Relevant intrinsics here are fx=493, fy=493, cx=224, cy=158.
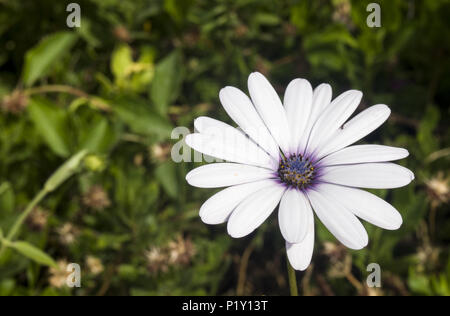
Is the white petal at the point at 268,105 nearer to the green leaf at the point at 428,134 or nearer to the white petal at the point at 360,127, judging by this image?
the white petal at the point at 360,127

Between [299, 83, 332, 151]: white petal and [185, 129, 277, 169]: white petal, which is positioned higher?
[299, 83, 332, 151]: white petal

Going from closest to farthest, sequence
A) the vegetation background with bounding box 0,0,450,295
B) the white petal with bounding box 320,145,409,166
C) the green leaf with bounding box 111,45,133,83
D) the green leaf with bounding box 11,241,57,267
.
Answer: the white petal with bounding box 320,145,409,166
the green leaf with bounding box 11,241,57,267
the vegetation background with bounding box 0,0,450,295
the green leaf with bounding box 111,45,133,83

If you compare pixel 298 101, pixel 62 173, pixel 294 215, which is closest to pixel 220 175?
pixel 294 215

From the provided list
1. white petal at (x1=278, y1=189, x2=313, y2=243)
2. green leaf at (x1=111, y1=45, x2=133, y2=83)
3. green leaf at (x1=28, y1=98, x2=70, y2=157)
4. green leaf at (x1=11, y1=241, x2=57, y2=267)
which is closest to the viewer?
white petal at (x1=278, y1=189, x2=313, y2=243)

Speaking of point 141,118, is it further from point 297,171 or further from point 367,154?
point 367,154

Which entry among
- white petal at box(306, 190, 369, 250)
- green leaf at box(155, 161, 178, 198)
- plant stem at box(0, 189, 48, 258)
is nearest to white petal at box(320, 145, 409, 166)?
white petal at box(306, 190, 369, 250)

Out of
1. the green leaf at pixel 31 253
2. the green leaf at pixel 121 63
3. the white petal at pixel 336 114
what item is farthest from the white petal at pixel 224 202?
the green leaf at pixel 121 63

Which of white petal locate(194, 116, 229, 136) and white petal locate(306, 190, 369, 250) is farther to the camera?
white petal locate(194, 116, 229, 136)

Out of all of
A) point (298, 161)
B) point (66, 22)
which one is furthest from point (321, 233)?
point (66, 22)

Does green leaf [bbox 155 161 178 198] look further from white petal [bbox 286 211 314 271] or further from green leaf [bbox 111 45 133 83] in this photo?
white petal [bbox 286 211 314 271]
